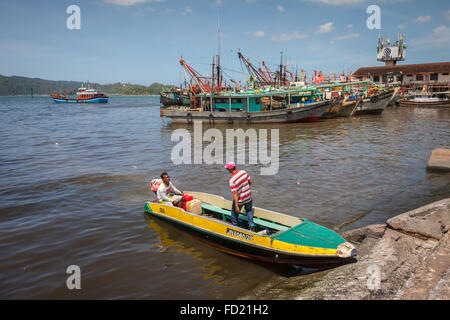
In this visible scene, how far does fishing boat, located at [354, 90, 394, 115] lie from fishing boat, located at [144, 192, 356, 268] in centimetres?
3237

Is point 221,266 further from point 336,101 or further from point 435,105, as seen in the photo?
point 435,105

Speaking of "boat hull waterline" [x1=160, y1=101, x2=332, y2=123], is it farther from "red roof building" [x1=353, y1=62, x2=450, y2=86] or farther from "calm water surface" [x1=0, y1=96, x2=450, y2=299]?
"red roof building" [x1=353, y1=62, x2=450, y2=86]

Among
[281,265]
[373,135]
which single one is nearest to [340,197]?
[281,265]

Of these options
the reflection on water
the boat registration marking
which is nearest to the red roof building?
the reflection on water

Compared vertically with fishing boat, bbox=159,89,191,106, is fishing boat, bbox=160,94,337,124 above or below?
below

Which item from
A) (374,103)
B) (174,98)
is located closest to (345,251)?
(374,103)

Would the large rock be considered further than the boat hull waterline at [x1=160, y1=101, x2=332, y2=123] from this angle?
No

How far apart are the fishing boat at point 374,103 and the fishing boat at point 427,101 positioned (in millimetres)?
11726

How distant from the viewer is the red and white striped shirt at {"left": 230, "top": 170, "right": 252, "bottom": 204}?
649 cm

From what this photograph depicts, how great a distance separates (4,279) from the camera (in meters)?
6.15

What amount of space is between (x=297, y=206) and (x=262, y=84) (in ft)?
112

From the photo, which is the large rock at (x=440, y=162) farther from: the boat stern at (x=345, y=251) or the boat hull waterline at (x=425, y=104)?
the boat hull waterline at (x=425, y=104)

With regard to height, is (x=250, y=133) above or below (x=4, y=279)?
above

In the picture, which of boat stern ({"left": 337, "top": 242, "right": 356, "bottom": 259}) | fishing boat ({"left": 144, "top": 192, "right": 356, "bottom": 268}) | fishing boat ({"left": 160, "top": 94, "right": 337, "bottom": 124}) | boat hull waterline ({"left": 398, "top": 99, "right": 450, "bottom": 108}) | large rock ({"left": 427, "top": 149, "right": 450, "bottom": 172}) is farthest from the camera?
boat hull waterline ({"left": 398, "top": 99, "right": 450, "bottom": 108})
